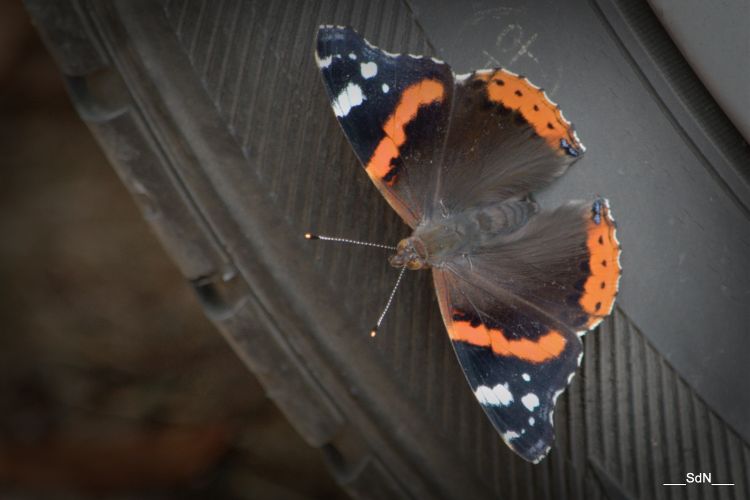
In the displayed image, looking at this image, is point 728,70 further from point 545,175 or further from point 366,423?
point 366,423

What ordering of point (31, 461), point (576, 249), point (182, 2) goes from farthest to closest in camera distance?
point (31, 461), point (576, 249), point (182, 2)

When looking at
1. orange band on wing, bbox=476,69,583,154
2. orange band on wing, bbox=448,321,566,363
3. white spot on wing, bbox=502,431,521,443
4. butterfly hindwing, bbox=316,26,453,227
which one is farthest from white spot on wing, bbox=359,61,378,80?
white spot on wing, bbox=502,431,521,443

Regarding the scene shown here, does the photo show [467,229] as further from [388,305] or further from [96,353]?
[96,353]

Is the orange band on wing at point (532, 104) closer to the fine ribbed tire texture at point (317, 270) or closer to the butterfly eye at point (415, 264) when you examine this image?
the fine ribbed tire texture at point (317, 270)

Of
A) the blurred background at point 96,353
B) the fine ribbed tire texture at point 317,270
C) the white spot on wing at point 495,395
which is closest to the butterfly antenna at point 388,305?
the fine ribbed tire texture at point 317,270

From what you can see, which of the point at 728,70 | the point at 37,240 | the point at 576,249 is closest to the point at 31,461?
the point at 37,240

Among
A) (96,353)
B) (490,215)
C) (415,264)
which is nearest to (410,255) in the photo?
(415,264)
